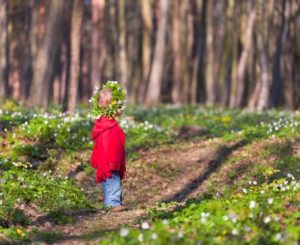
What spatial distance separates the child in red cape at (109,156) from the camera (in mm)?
10875

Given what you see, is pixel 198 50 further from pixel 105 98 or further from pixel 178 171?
pixel 105 98

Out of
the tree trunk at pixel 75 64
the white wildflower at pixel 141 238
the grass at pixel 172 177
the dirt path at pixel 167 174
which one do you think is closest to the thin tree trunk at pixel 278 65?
the grass at pixel 172 177

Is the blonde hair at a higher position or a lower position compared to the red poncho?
higher

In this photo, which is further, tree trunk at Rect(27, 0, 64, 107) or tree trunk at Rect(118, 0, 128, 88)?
tree trunk at Rect(118, 0, 128, 88)

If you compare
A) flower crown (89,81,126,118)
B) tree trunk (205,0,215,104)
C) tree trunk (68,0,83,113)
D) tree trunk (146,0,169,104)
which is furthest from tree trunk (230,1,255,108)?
flower crown (89,81,126,118)

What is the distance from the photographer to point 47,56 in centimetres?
2311

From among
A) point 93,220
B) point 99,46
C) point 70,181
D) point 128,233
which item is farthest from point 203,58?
point 128,233

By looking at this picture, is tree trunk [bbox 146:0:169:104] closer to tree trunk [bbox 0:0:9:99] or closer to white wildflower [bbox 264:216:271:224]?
tree trunk [bbox 0:0:9:99]

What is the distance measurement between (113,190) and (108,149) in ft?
1.99

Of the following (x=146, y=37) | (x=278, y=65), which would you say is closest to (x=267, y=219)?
(x=278, y=65)

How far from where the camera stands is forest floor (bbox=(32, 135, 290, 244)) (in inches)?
520

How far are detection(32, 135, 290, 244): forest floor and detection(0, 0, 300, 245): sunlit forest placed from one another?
28 millimetres

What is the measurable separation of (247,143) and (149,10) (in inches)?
848

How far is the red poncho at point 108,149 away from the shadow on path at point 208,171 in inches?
91.9
